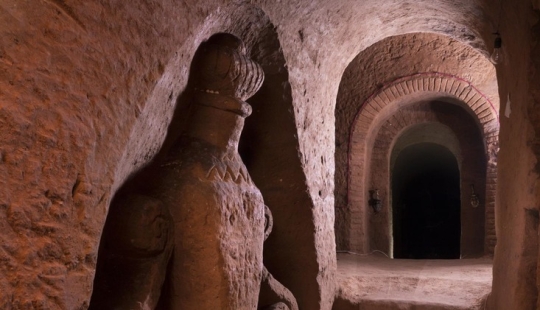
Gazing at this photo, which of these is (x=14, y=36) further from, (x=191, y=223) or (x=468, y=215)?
(x=468, y=215)

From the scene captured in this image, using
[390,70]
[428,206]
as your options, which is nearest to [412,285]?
[390,70]

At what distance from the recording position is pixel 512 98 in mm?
2988

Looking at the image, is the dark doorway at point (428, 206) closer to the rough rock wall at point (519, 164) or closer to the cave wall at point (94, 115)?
the rough rock wall at point (519, 164)

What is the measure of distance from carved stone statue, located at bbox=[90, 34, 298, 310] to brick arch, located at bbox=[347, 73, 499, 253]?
413 centimetres

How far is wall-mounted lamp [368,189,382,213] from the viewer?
708cm

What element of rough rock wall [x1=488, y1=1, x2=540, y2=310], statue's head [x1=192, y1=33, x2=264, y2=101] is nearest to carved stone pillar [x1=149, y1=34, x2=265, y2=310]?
statue's head [x1=192, y1=33, x2=264, y2=101]

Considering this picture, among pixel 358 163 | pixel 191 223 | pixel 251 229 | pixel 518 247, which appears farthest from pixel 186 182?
pixel 358 163

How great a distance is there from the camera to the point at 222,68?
8.06ft

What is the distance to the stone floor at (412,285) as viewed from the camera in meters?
3.62

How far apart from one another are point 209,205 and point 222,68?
634 mm

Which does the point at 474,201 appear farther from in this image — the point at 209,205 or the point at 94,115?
the point at 94,115

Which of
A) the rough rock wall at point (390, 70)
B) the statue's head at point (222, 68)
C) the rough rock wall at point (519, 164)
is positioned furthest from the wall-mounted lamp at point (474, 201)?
the statue's head at point (222, 68)

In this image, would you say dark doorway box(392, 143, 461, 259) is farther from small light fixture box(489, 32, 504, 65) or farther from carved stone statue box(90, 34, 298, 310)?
carved stone statue box(90, 34, 298, 310)

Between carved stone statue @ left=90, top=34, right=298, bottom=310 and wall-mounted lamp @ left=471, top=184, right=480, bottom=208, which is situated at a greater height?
wall-mounted lamp @ left=471, top=184, right=480, bottom=208
